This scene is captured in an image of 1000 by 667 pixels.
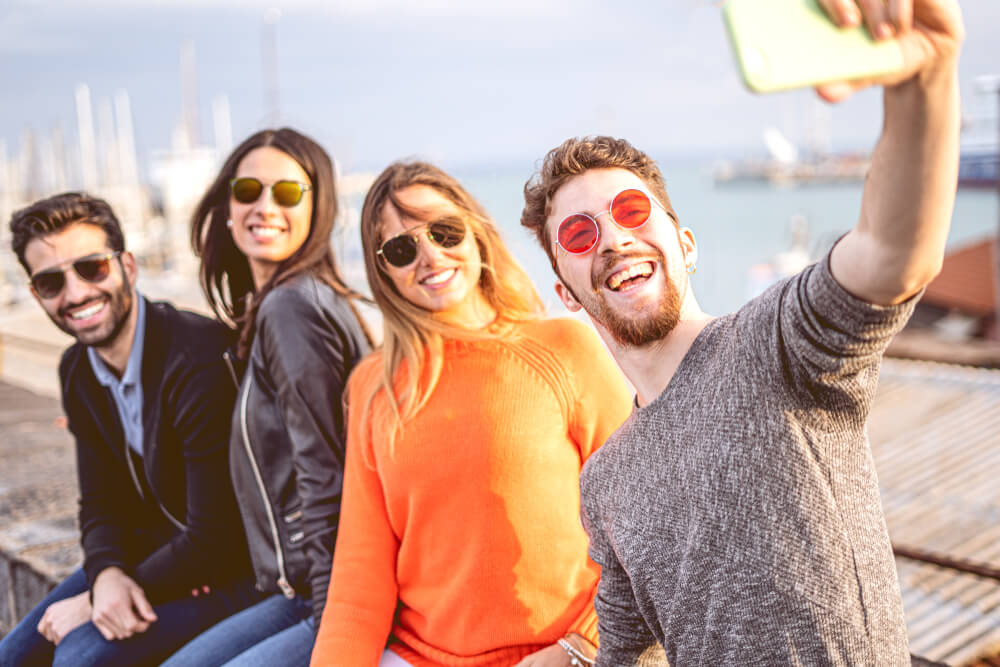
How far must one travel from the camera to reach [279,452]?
2.43 meters

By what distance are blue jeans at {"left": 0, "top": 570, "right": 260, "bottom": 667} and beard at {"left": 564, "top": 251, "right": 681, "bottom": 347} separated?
5.76ft

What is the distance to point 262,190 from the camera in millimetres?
2812

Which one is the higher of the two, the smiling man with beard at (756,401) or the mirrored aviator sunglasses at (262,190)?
the mirrored aviator sunglasses at (262,190)

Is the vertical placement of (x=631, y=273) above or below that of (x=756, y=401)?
above

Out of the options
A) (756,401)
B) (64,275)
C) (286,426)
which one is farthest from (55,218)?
(756,401)

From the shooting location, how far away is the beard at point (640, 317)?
5.07 ft

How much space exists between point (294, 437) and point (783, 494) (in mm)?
1539

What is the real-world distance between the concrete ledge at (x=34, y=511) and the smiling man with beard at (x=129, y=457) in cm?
64

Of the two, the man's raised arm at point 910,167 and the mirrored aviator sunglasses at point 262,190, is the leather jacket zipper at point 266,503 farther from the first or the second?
the man's raised arm at point 910,167

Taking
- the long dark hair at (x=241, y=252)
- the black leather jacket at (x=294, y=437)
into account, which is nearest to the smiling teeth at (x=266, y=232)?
the long dark hair at (x=241, y=252)

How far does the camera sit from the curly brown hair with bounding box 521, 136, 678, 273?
1.71 m

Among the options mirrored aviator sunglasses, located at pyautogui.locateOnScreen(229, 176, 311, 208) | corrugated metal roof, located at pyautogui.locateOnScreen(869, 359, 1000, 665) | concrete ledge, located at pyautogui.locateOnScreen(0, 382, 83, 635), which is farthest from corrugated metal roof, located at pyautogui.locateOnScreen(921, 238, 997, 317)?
mirrored aviator sunglasses, located at pyautogui.locateOnScreen(229, 176, 311, 208)

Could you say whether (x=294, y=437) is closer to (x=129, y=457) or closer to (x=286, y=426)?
(x=286, y=426)

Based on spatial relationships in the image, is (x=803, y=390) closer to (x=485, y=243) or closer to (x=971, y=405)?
(x=485, y=243)
